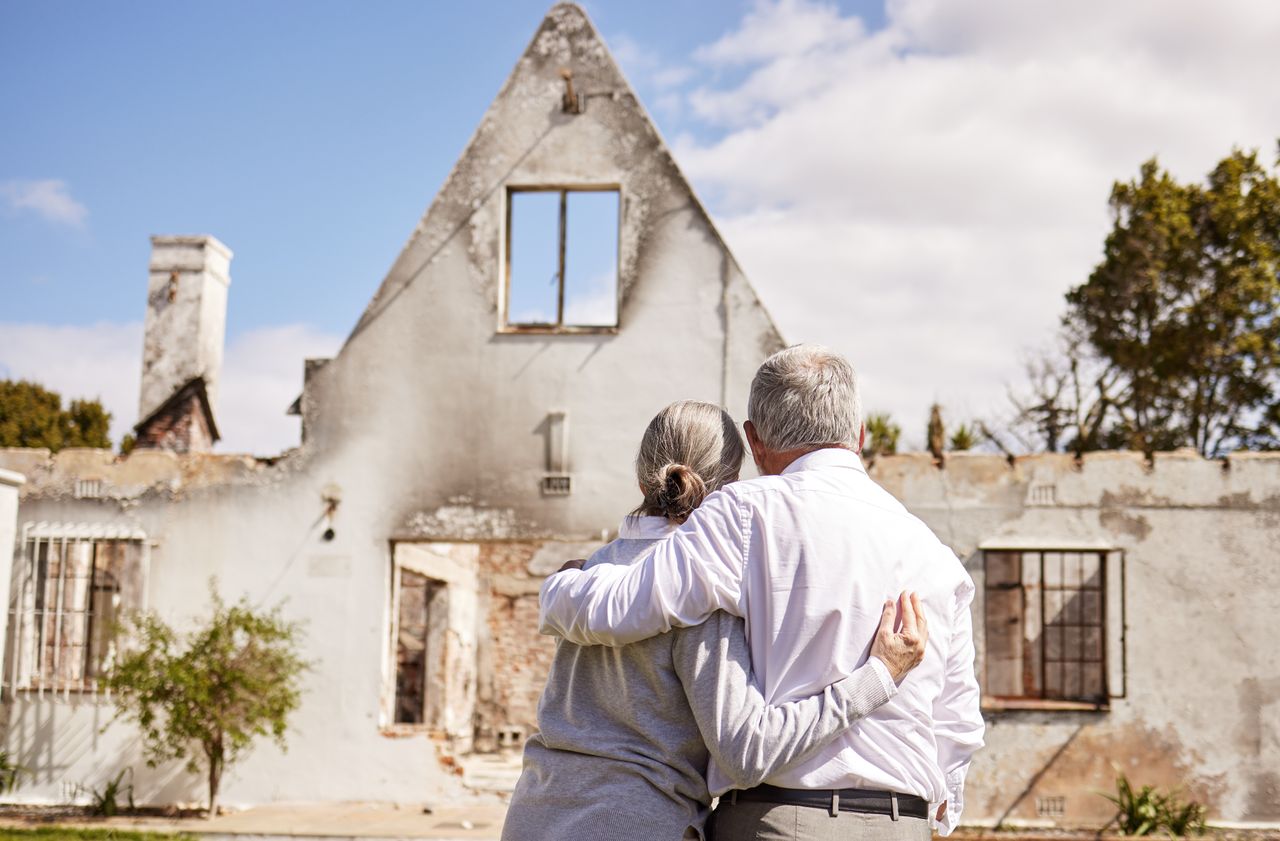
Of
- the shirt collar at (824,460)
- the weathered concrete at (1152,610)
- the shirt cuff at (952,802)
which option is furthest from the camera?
the weathered concrete at (1152,610)

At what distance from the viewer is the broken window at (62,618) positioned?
10.6 metres

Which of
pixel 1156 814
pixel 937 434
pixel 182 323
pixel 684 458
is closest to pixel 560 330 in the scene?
pixel 937 434

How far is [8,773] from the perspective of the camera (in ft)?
34.5

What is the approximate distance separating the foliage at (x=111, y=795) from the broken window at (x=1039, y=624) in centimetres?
744

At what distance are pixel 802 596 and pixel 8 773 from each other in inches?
403

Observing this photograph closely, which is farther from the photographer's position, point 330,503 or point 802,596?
point 330,503

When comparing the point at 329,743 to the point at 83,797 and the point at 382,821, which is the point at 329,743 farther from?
the point at 83,797

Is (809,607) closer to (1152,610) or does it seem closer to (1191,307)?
(1152,610)

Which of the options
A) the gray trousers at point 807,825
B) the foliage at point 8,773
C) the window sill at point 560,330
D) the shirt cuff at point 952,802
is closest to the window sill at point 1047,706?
the window sill at point 560,330

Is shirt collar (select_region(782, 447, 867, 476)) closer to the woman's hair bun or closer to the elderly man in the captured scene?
the elderly man

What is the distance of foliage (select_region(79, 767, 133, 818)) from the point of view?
10.2 metres

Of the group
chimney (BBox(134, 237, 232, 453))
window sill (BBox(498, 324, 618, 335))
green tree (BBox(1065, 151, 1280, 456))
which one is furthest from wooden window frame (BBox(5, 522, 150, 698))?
green tree (BBox(1065, 151, 1280, 456))

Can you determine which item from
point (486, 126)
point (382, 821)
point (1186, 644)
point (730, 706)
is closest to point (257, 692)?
point (382, 821)

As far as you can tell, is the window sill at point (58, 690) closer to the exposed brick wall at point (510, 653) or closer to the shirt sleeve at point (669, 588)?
the exposed brick wall at point (510, 653)
